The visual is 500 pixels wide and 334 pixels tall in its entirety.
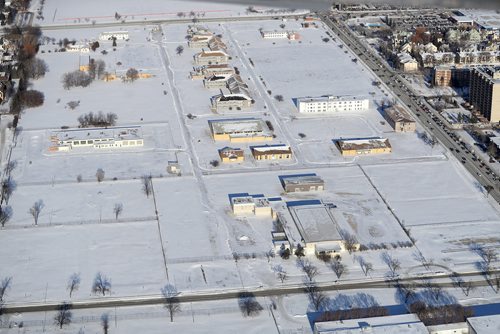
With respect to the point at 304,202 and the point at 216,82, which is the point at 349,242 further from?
the point at 216,82

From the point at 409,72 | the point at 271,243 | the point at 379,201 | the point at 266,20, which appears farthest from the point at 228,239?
the point at 266,20

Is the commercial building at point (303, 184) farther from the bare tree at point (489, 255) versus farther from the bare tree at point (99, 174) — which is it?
the bare tree at point (99, 174)

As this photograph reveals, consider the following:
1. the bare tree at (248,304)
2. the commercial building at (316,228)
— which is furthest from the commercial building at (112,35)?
the bare tree at (248,304)

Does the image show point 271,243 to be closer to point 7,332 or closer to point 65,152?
point 7,332

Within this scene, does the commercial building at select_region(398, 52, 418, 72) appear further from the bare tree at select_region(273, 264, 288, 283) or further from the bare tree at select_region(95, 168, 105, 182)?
the bare tree at select_region(273, 264, 288, 283)

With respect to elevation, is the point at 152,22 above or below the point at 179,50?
above

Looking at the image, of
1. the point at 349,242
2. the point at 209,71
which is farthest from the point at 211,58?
the point at 349,242
